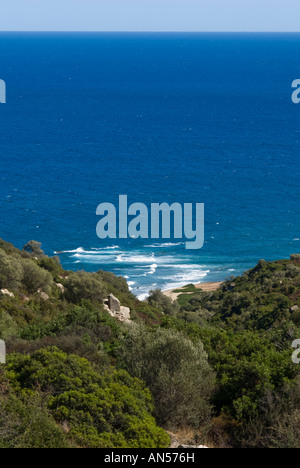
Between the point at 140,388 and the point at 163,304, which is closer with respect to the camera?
the point at 140,388

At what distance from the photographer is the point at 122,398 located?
14992 millimetres

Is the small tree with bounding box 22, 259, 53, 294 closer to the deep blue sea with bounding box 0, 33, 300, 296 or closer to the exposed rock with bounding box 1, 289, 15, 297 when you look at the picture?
the exposed rock with bounding box 1, 289, 15, 297

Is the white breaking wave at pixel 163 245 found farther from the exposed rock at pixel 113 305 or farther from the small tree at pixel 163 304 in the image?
the exposed rock at pixel 113 305

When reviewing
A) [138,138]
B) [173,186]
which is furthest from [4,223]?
[138,138]

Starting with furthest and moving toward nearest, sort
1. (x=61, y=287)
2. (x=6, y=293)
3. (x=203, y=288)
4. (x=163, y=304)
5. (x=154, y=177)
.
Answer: (x=154, y=177) → (x=203, y=288) → (x=163, y=304) → (x=61, y=287) → (x=6, y=293)

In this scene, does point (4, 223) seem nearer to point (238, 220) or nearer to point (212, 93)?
point (238, 220)

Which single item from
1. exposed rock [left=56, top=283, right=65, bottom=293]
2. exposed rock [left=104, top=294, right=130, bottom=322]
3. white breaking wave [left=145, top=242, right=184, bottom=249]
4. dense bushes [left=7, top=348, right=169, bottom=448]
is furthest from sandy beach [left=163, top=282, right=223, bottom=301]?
dense bushes [left=7, top=348, right=169, bottom=448]

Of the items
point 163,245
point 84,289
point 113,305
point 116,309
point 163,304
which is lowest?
point 163,304

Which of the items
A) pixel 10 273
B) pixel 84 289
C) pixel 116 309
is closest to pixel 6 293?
pixel 10 273

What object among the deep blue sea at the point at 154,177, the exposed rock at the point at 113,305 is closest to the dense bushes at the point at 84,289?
the exposed rock at the point at 113,305

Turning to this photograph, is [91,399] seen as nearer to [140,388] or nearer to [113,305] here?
[140,388]

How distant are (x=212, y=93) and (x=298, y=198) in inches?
4488

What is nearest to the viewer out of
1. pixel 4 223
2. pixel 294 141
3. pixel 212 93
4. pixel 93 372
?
pixel 93 372

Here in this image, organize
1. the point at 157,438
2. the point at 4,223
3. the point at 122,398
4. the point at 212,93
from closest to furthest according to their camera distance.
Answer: the point at 157,438 < the point at 122,398 < the point at 4,223 < the point at 212,93
